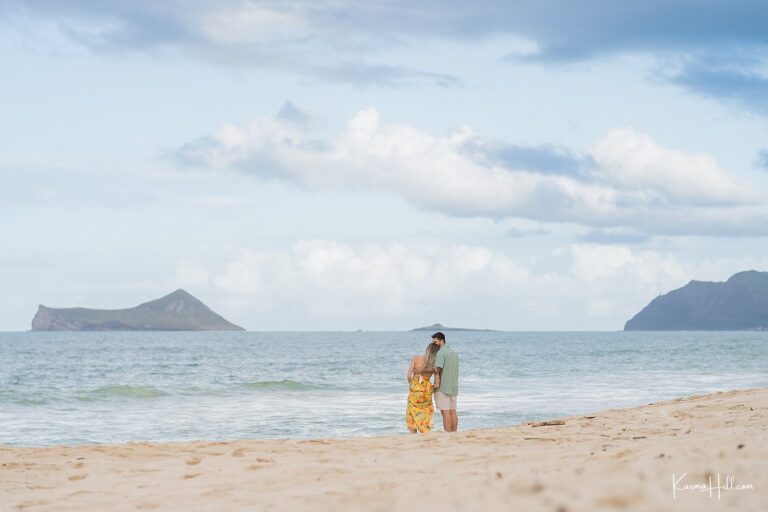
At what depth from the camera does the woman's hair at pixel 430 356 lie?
1475 centimetres

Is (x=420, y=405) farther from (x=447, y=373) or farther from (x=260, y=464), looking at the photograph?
(x=260, y=464)

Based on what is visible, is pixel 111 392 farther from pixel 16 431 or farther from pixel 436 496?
pixel 436 496

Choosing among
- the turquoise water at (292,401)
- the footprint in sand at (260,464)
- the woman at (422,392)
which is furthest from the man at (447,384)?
the turquoise water at (292,401)

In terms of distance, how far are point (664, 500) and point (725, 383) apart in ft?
101

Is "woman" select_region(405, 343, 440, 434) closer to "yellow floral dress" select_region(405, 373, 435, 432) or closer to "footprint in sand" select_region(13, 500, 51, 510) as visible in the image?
"yellow floral dress" select_region(405, 373, 435, 432)

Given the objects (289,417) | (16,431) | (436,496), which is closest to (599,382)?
(289,417)

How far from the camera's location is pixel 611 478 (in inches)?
→ 247

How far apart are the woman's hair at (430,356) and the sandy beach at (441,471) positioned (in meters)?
1.92

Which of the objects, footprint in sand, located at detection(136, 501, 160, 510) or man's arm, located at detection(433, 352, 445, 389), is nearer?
footprint in sand, located at detection(136, 501, 160, 510)

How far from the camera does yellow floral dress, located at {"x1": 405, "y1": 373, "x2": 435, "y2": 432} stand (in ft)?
48.4

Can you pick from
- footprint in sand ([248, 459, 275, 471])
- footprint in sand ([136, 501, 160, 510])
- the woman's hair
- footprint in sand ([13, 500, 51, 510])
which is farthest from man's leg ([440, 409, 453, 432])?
footprint in sand ([13, 500, 51, 510])

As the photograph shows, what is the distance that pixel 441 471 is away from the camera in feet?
28.5

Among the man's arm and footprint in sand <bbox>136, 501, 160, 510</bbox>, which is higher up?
the man's arm

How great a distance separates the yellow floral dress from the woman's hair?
0.72ft
